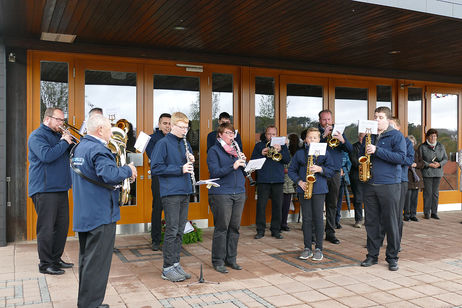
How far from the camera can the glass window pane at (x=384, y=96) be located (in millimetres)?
9414

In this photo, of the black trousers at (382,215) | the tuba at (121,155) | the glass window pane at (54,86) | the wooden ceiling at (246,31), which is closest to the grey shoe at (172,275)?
the tuba at (121,155)

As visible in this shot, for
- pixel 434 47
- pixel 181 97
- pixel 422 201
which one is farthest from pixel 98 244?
pixel 422 201

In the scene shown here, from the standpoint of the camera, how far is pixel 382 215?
534 centimetres

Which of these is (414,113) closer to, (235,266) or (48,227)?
(235,266)

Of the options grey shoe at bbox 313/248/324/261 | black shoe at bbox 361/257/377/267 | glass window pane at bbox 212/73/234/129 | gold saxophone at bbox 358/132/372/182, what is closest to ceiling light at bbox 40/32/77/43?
glass window pane at bbox 212/73/234/129

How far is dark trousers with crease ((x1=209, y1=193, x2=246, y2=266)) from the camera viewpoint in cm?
505

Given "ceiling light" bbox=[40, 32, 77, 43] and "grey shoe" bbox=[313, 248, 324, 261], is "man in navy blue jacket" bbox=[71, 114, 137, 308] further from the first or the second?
"ceiling light" bbox=[40, 32, 77, 43]

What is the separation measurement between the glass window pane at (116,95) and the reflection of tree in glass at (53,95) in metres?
0.33

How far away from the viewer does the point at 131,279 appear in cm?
475

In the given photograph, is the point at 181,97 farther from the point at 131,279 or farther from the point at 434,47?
the point at 434,47

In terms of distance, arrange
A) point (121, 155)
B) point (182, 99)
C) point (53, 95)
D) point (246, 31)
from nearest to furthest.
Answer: point (121, 155) → point (246, 31) → point (53, 95) → point (182, 99)

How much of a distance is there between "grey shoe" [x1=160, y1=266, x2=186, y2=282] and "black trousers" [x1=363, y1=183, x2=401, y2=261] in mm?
2422

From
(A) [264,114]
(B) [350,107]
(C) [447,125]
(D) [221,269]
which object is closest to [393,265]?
(D) [221,269]

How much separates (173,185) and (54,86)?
3308 mm
